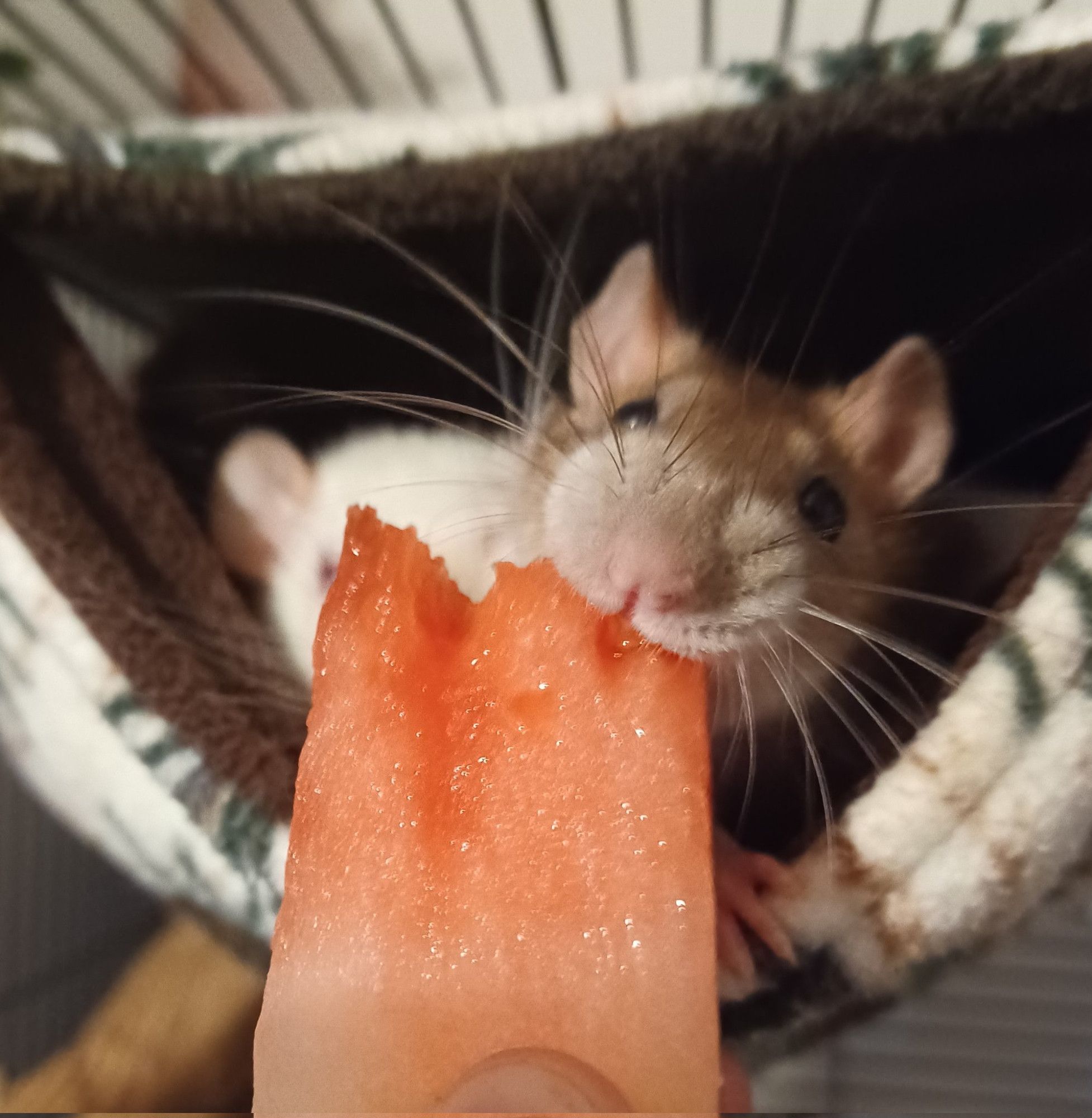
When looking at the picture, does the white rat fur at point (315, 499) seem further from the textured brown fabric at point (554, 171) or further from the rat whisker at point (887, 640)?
the rat whisker at point (887, 640)

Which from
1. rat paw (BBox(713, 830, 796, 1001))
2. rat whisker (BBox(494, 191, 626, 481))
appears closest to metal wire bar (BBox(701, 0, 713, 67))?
rat whisker (BBox(494, 191, 626, 481))

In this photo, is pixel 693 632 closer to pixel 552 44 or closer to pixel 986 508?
pixel 986 508

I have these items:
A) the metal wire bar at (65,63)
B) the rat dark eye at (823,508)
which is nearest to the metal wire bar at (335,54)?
the metal wire bar at (65,63)

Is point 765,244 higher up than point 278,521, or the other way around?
point 765,244

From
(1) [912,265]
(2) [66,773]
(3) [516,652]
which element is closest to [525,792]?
(3) [516,652]

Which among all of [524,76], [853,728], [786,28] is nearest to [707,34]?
[786,28]

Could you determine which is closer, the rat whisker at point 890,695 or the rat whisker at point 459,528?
the rat whisker at point 890,695

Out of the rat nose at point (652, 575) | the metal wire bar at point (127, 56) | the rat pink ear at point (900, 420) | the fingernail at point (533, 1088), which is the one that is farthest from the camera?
the metal wire bar at point (127, 56)
